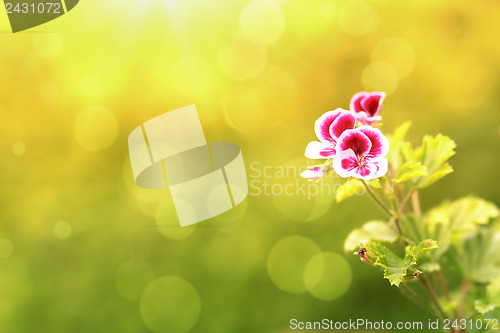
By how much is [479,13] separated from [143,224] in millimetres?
1555

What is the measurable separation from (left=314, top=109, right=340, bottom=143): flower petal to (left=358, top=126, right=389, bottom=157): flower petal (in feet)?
0.13

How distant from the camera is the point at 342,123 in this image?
533mm

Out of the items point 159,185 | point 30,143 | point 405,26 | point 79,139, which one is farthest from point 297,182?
point 30,143

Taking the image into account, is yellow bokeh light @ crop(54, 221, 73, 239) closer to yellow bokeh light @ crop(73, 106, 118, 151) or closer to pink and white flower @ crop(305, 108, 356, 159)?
yellow bokeh light @ crop(73, 106, 118, 151)

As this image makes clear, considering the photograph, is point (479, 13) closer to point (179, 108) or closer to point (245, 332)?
point (179, 108)

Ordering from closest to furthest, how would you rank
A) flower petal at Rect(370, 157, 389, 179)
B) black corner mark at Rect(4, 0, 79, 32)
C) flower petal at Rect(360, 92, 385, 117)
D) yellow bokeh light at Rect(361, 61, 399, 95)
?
flower petal at Rect(370, 157, 389, 179), flower petal at Rect(360, 92, 385, 117), black corner mark at Rect(4, 0, 79, 32), yellow bokeh light at Rect(361, 61, 399, 95)

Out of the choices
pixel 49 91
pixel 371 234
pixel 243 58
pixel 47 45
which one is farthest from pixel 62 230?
pixel 371 234

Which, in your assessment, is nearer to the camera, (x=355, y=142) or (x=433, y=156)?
(x=355, y=142)

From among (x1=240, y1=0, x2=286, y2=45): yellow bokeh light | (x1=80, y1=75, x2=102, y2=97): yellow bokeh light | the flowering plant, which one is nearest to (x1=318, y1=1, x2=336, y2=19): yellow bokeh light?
(x1=240, y1=0, x2=286, y2=45): yellow bokeh light

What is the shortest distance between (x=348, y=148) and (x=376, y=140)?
42mm

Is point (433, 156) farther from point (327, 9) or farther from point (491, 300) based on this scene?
point (327, 9)

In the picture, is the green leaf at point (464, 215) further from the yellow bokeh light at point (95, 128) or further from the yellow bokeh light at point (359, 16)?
the yellow bokeh light at point (95, 128)

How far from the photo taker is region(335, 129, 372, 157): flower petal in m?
0.51

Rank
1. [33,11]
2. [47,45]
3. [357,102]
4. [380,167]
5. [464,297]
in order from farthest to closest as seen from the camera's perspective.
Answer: [47,45]
[33,11]
[464,297]
[357,102]
[380,167]
